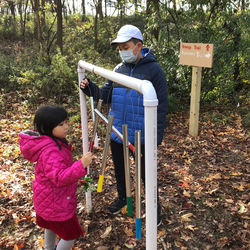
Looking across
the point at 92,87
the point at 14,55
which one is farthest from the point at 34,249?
the point at 14,55

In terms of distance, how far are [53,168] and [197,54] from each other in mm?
4154

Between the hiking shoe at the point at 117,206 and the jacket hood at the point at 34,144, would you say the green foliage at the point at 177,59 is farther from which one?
the jacket hood at the point at 34,144

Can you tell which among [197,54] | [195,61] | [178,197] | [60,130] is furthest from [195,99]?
[60,130]

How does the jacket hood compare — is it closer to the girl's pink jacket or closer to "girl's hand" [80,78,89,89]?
the girl's pink jacket

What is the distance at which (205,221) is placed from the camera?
314 cm

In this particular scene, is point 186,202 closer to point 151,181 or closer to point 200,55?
point 151,181

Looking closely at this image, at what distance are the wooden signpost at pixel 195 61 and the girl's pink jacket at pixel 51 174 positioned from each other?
3.77 meters

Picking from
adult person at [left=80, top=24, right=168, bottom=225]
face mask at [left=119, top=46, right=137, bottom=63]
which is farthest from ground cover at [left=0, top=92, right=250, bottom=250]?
face mask at [left=119, top=46, right=137, bottom=63]

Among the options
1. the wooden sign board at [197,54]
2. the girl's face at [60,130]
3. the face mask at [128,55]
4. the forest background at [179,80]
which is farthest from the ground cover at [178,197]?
the face mask at [128,55]

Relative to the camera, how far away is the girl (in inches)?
71.8

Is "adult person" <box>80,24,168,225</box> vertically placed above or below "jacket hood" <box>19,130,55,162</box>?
above

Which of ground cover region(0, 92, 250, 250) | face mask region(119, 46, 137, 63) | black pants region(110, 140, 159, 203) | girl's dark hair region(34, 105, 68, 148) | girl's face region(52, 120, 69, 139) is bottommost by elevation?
ground cover region(0, 92, 250, 250)

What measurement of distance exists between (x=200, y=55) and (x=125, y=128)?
400 centimetres

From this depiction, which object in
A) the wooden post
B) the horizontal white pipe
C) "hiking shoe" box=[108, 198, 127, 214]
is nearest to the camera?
the horizontal white pipe
